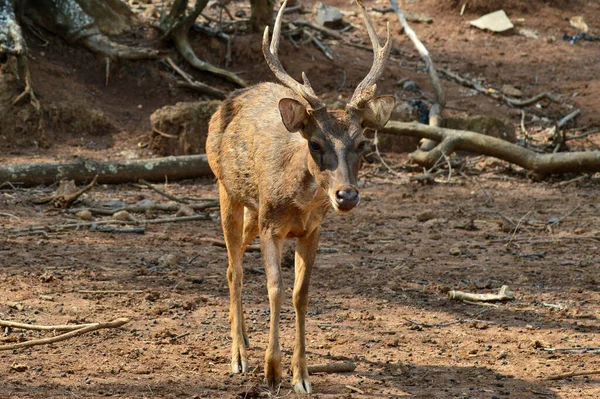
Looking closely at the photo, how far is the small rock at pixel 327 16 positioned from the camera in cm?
1933

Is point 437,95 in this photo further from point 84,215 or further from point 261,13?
point 84,215


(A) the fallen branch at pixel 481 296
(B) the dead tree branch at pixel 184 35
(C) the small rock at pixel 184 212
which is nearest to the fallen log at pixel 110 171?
(C) the small rock at pixel 184 212

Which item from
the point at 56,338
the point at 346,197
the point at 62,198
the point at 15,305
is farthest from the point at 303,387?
the point at 62,198

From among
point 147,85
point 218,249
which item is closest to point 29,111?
point 147,85

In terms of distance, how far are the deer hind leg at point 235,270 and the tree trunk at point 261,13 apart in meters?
9.88

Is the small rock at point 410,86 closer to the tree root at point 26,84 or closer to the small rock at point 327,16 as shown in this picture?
the small rock at point 327,16

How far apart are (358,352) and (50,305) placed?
2.64m

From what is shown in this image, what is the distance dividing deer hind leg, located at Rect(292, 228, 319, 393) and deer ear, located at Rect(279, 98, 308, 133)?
34.2 inches

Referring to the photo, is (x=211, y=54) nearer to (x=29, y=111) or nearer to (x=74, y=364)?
(x=29, y=111)

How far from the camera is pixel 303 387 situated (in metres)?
5.86

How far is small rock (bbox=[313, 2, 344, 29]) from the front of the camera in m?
19.3

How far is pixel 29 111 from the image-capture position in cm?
1346

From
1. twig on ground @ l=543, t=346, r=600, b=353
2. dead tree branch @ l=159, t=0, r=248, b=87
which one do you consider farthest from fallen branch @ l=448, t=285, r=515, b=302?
dead tree branch @ l=159, t=0, r=248, b=87

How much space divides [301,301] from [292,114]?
1.34 m
